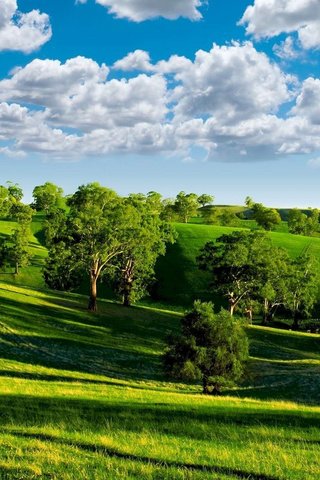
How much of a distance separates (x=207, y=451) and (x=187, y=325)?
3169 centimetres

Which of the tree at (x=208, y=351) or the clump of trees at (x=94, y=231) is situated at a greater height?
the clump of trees at (x=94, y=231)

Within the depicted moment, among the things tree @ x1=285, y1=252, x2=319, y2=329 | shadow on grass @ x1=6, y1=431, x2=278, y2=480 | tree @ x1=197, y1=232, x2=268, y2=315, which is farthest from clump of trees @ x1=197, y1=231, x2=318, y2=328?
shadow on grass @ x1=6, y1=431, x2=278, y2=480

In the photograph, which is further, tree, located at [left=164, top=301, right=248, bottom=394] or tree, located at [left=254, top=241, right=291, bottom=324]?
tree, located at [left=254, top=241, right=291, bottom=324]

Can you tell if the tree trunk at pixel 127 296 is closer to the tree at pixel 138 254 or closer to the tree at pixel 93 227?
the tree at pixel 138 254

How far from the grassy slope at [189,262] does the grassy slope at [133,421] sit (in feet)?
201

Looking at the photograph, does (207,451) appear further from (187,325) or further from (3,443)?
(187,325)

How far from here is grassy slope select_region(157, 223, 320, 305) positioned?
122 meters

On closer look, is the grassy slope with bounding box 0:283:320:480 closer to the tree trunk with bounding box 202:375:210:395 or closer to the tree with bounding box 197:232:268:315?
the tree trunk with bounding box 202:375:210:395

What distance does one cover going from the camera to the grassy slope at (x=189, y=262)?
399ft

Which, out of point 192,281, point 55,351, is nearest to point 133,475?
point 55,351

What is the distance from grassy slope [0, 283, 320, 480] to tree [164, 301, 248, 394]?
2.62 metres

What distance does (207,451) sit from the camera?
15.0 m

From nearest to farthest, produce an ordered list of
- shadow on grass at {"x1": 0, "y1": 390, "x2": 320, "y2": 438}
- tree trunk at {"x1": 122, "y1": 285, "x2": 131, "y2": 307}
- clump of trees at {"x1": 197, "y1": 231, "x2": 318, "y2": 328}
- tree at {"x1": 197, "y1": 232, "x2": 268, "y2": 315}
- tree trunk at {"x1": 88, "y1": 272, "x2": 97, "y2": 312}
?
shadow on grass at {"x1": 0, "y1": 390, "x2": 320, "y2": 438} < tree trunk at {"x1": 88, "y1": 272, "x2": 97, "y2": 312} < tree trunk at {"x1": 122, "y1": 285, "x2": 131, "y2": 307} < tree at {"x1": 197, "y1": 232, "x2": 268, "y2": 315} < clump of trees at {"x1": 197, "y1": 231, "x2": 318, "y2": 328}

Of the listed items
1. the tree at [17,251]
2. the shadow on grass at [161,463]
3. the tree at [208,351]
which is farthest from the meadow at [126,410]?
the tree at [17,251]
